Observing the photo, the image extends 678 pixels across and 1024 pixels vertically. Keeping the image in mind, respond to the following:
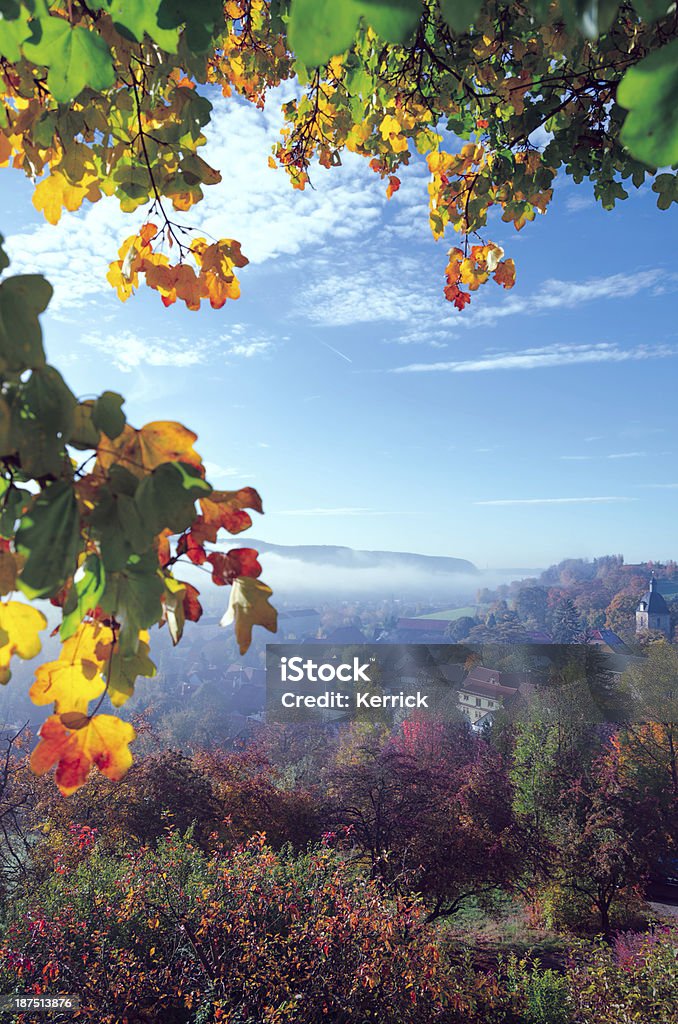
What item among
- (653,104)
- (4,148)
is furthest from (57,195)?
(653,104)

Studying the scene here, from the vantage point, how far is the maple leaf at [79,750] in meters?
0.65

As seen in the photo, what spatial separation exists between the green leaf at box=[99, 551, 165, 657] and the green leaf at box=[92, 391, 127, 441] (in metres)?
0.11

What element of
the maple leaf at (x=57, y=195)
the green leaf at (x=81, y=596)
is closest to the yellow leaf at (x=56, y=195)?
the maple leaf at (x=57, y=195)

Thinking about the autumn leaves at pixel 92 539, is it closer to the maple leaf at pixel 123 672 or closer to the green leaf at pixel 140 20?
the maple leaf at pixel 123 672

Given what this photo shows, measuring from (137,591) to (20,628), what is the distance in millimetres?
182

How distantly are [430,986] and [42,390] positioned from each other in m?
5.09

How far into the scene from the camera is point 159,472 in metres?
0.51

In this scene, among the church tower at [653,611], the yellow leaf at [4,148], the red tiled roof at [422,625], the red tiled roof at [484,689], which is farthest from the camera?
the red tiled roof at [422,625]

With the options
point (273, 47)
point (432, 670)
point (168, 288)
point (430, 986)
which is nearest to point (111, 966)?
point (430, 986)

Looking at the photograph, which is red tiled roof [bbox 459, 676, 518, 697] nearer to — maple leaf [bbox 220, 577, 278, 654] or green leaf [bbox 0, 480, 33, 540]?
maple leaf [bbox 220, 577, 278, 654]

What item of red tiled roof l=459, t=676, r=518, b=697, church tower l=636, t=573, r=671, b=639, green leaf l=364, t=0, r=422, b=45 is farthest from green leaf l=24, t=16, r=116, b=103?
church tower l=636, t=573, r=671, b=639

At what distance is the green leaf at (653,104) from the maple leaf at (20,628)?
64 centimetres

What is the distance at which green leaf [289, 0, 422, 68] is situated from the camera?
0.45 meters

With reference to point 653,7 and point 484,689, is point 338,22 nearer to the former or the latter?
point 653,7
